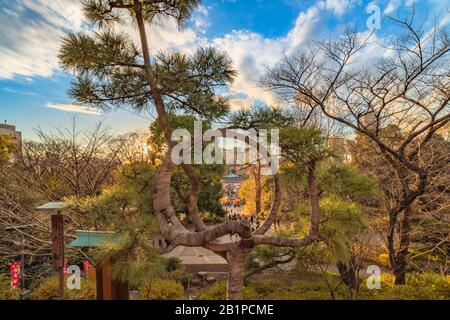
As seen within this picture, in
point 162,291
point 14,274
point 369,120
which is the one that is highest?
point 369,120

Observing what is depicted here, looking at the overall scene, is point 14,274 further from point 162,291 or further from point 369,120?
point 369,120

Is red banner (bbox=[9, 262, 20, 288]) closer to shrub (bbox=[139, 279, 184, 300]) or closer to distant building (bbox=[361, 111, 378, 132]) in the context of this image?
shrub (bbox=[139, 279, 184, 300])

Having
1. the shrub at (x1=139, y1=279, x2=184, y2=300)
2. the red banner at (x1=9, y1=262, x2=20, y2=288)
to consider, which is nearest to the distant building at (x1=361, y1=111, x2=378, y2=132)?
the shrub at (x1=139, y1=279, x2=184, y2=300)

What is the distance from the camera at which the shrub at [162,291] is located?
15.0 feet

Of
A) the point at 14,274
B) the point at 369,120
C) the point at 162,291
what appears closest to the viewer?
the point at 14,274

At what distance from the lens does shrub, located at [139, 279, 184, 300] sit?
4.58 m

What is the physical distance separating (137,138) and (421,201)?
753 cm

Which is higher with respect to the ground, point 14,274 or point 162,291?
point 14,274

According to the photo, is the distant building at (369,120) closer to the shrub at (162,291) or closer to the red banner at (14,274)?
the shrub at (162,291)

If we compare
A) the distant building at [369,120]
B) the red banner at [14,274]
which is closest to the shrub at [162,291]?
the red banner at [14,274]

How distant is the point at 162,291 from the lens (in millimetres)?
4855

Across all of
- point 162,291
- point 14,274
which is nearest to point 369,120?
point 162,291
